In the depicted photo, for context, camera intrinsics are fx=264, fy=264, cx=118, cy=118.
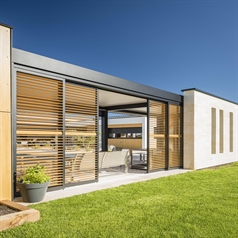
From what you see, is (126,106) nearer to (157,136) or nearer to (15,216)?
(157,136)

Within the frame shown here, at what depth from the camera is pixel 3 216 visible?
13.7ft

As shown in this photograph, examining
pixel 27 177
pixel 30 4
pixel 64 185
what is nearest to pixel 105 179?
pixel 64 185

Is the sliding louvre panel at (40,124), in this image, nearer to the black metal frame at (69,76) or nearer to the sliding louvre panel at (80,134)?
the black metal frame at (69,76)

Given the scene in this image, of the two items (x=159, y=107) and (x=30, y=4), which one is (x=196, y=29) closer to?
(x=159, y=107)

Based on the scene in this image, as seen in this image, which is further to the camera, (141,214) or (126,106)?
(126,106)

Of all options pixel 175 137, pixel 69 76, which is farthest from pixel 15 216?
pixel 175 137

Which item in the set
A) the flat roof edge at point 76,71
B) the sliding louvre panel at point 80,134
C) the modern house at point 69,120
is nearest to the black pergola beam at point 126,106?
the modern house at point 69,120

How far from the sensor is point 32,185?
5434mm

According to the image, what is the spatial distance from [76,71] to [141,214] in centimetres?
410

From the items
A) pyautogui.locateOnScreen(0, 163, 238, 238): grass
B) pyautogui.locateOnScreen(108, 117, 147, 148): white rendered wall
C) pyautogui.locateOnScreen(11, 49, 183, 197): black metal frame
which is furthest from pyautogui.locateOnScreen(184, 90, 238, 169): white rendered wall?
pyautogui.locateOnScreen(108, 117, 147, 148): white rendered wall

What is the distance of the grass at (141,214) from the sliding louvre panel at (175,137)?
13.6 feet

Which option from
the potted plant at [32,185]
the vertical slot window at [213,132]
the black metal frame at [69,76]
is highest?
the black metal frame at [69,76]

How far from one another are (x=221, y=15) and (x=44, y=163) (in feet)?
49.2

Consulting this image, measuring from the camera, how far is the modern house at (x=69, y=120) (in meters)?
5.57
